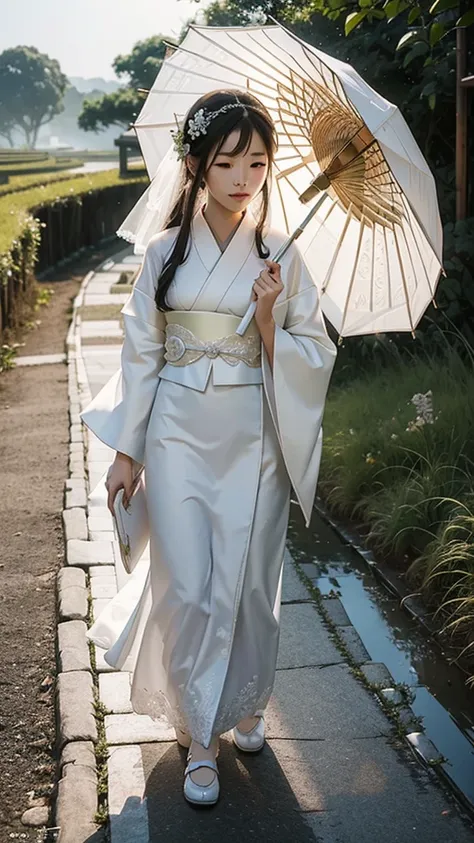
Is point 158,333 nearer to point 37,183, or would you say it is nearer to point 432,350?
point 432,350

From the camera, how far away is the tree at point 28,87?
5965 inches

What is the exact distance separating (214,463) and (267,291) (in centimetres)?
52

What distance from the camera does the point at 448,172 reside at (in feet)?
25.7

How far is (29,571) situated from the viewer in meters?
5.23

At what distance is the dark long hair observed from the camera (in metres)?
3.01

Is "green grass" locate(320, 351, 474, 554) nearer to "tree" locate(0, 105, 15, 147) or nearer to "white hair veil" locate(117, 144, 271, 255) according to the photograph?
"white hair veil" locate(117, 144, 271, 255)

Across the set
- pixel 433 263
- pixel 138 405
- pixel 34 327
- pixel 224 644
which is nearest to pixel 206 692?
pixel 224 644

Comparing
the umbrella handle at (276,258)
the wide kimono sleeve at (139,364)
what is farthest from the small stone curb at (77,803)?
the umbrella handle at (276,258)

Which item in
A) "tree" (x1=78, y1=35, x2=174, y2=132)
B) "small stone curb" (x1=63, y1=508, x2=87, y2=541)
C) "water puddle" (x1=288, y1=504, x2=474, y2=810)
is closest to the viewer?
"water puddle" (x1=288, y1=504, x2=474, y2=810)

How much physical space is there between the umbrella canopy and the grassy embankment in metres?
1.15

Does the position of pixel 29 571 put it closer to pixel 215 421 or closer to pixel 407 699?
pixel 407 699

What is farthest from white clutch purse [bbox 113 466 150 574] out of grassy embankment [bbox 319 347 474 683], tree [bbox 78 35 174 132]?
tree [bbox 78 35 174 132]

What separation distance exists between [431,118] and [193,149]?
5.10 metres

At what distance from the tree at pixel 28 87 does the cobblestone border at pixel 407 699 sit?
154 meters
